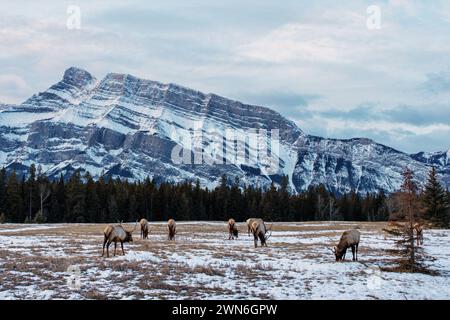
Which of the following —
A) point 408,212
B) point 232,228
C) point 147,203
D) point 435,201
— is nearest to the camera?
point 408,212

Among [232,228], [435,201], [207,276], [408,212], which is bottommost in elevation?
[207,276]

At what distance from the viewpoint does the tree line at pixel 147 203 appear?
372 ft

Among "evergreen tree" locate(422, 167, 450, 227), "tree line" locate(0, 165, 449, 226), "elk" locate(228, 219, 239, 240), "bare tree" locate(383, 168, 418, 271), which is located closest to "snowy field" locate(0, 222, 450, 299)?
"bare tree" locate(383, 168, 418, 271)

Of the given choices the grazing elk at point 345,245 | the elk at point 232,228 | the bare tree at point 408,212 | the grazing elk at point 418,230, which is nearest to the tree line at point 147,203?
the elk at point 232,228

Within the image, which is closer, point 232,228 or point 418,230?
point 418,230

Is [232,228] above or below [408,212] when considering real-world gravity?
below

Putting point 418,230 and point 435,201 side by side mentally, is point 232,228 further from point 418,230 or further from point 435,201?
point 435,201

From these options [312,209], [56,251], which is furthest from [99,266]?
[312,209]

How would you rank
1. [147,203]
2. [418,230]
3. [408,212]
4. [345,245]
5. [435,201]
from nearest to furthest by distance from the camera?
[408,212] → [345,245] → [418,230] → [435,201] → [147,203]

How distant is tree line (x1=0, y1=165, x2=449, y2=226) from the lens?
4466 inches

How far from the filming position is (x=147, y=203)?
127312 millimetres

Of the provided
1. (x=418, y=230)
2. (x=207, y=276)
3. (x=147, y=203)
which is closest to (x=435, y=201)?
(x=418, y=230)

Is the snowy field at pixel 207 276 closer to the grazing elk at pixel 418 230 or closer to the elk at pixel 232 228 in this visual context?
the grazing elk at pixel 418 230
